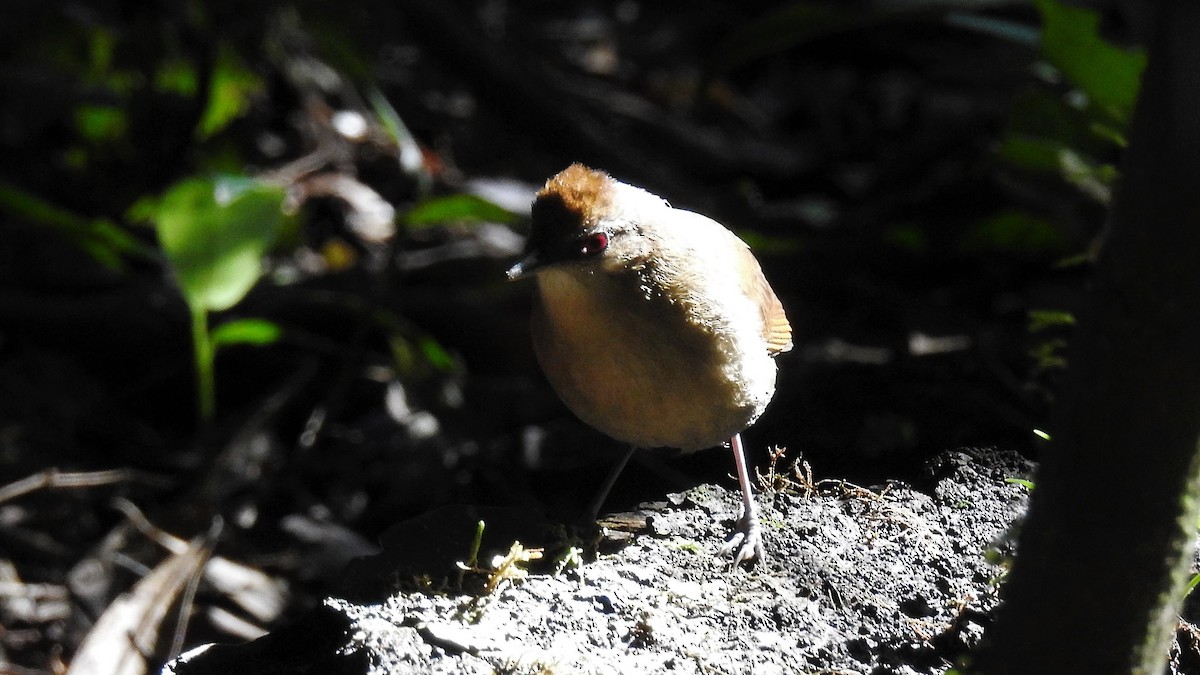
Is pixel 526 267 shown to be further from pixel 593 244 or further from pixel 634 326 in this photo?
pixel 634 326

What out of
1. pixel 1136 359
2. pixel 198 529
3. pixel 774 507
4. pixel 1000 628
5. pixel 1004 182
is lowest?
pixel 198 529

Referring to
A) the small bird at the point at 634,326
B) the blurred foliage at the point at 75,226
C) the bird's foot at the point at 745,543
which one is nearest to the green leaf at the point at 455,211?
the blurred foliage at the point at 75,226

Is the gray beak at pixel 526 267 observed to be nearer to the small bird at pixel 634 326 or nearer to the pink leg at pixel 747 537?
the small bird at pixel 634 326

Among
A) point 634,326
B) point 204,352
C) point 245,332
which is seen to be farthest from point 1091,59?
point 204,352

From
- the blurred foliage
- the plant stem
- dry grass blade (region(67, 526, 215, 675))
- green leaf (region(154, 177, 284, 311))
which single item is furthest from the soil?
the blurred foliage

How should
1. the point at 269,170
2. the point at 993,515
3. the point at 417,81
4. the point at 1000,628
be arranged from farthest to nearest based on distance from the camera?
the point at 417,81
the point at 269,170
the point at 993,515
the point at 1000,628

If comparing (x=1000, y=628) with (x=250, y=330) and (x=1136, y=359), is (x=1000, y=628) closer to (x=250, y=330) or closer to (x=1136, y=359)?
(x=1136, y=359)

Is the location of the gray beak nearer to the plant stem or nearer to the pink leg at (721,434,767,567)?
the pink leg at (721,434,767,567)

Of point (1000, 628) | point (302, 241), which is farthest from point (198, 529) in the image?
point (1000, 628)
